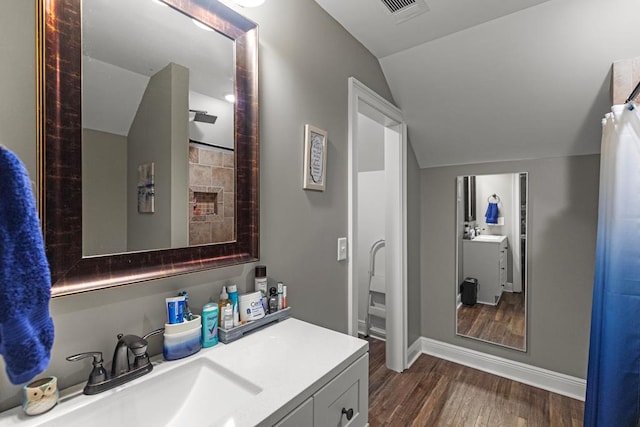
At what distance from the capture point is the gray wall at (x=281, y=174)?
70 centimetres

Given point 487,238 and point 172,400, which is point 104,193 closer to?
point 172,400

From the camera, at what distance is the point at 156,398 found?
2.61 ft

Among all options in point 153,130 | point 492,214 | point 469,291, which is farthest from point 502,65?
point 153,130

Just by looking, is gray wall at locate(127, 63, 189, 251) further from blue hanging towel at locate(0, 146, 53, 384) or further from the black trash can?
the black trash can

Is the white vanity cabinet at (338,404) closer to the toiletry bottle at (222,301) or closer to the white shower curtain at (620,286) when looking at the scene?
the toiletry bottle at (222,301)

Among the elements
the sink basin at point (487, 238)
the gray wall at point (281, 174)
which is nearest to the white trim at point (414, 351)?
the sink basin at point (487, 238)

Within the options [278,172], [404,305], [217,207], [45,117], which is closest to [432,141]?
[404,305]

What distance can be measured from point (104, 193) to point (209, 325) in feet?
1.68

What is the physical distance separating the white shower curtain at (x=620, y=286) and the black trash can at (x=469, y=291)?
4.01 feet

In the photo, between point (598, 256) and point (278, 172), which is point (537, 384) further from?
point (278, 172)

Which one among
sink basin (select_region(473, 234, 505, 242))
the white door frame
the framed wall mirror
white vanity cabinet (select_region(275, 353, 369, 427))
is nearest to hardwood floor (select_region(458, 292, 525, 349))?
the framed wall mirror

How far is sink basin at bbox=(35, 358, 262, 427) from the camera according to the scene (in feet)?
2.29

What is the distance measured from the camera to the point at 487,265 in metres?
2.51

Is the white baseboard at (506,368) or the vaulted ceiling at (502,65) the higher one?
the vaulted ceiling at (502,65)
